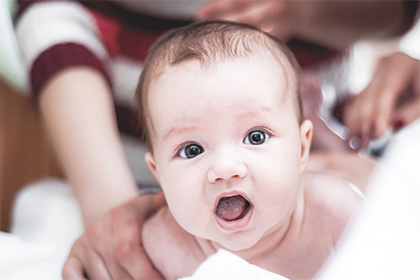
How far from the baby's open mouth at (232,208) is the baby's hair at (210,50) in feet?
0.32

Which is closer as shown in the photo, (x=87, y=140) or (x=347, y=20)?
(x=87, y=140)

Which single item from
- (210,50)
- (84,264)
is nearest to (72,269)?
(84,264)

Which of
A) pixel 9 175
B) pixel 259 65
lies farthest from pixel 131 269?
pixel 9 175

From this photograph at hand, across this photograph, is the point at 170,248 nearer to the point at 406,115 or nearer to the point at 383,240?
the point at 383,240

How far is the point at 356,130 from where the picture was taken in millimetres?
703

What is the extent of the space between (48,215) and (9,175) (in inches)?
9.9

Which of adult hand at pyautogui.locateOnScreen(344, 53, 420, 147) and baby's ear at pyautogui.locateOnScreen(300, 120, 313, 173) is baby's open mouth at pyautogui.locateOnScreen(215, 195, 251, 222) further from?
adult hand at pyautogui.locateOnScreen(344, 53, 420, 147)

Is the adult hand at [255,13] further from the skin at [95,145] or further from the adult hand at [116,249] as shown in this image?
the adult hand at [116,249]

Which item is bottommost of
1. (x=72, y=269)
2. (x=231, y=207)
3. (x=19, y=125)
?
(x=19, y=125)

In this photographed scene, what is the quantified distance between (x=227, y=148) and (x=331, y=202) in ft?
0.47

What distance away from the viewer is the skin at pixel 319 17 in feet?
2.45

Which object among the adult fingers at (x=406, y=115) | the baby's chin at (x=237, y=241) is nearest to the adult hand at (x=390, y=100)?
the adult fingers at (x=406, y=115)

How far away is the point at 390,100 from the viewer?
2.15 feet

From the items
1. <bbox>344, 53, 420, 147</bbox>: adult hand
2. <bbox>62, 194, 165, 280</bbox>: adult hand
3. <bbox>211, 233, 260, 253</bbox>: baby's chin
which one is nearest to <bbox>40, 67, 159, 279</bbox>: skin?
<bbox>62, 194, 165, 280</bbox>: adult hand
